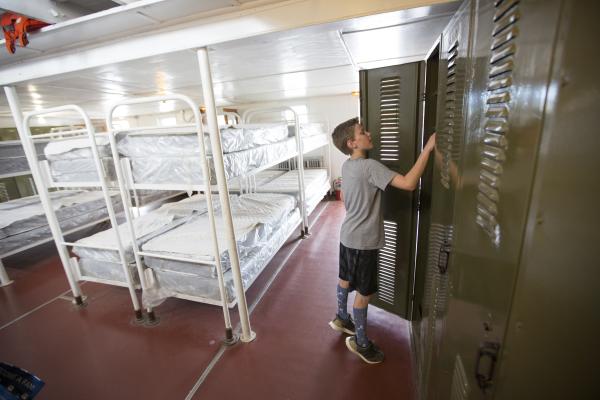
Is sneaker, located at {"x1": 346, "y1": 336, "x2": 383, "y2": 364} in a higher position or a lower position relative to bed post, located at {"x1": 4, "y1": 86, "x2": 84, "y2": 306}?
lower

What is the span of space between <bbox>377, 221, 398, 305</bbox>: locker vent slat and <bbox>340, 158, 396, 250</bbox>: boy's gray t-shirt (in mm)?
196

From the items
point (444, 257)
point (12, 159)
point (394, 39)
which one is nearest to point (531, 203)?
point (444, 257)

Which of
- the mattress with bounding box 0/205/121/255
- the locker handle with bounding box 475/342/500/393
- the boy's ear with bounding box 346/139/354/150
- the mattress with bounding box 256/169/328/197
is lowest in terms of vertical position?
the mattress with bounding box 0/205/121/255

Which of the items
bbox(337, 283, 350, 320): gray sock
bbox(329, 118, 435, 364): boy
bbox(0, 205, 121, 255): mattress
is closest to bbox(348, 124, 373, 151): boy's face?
bbox(329, 118, 435, 364): boy

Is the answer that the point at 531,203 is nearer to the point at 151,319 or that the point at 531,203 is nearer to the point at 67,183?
the point at 151,319

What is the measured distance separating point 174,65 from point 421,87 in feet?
5.64

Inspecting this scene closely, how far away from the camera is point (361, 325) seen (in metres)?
1.73

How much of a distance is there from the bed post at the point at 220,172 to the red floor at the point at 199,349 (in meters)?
0.24

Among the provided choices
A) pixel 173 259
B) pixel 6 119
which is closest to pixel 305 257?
pixel 173 259

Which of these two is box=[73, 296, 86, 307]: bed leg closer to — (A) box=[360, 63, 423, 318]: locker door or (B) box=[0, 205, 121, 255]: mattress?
(B) box=[0, 205, 121, 255]: mattress

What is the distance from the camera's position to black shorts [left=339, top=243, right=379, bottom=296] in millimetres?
1608

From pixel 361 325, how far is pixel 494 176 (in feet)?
4.78

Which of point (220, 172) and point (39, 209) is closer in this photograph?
point (220, 172)

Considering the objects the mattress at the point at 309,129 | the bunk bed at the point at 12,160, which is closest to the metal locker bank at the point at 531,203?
the mattress at the point at 309,129
